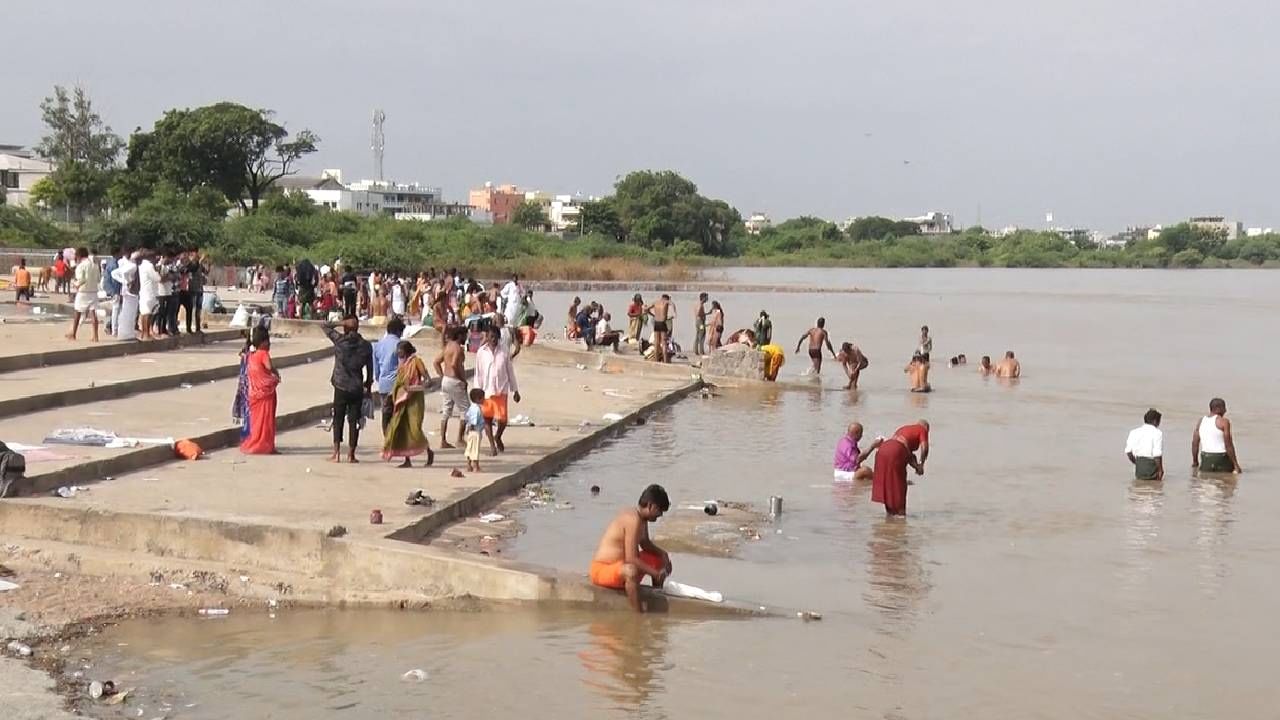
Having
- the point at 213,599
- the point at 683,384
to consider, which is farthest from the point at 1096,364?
the point at 213,599

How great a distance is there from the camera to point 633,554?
986 centimetres

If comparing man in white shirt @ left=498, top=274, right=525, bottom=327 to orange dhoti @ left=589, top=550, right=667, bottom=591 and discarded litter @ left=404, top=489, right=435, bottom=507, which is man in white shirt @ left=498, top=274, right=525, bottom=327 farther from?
orange dhoti @ left=589, top=550, right=667, bottom=591

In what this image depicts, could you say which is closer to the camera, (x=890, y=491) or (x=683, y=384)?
(x=890, y=491)

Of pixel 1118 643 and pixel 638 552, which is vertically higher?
pixel 638 552

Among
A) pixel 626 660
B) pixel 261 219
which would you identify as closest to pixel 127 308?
pixel 626 660

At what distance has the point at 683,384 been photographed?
1025 inches

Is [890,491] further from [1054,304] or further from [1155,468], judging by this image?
[1054,304]

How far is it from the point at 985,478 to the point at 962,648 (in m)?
7.99

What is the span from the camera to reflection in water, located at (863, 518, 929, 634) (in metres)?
10.7

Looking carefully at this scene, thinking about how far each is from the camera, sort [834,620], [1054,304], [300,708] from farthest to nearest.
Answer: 1. [1054,304]
2. [834,620]
3. [300,708]

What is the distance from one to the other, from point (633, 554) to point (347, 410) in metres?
5.07

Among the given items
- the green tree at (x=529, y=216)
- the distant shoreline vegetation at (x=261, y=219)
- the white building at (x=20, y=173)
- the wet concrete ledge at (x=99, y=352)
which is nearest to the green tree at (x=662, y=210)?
the distant shoreline vegetation at (x=261, y=219)

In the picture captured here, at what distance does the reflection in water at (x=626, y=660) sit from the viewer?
8.41m

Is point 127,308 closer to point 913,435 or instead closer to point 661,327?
point 661,327
